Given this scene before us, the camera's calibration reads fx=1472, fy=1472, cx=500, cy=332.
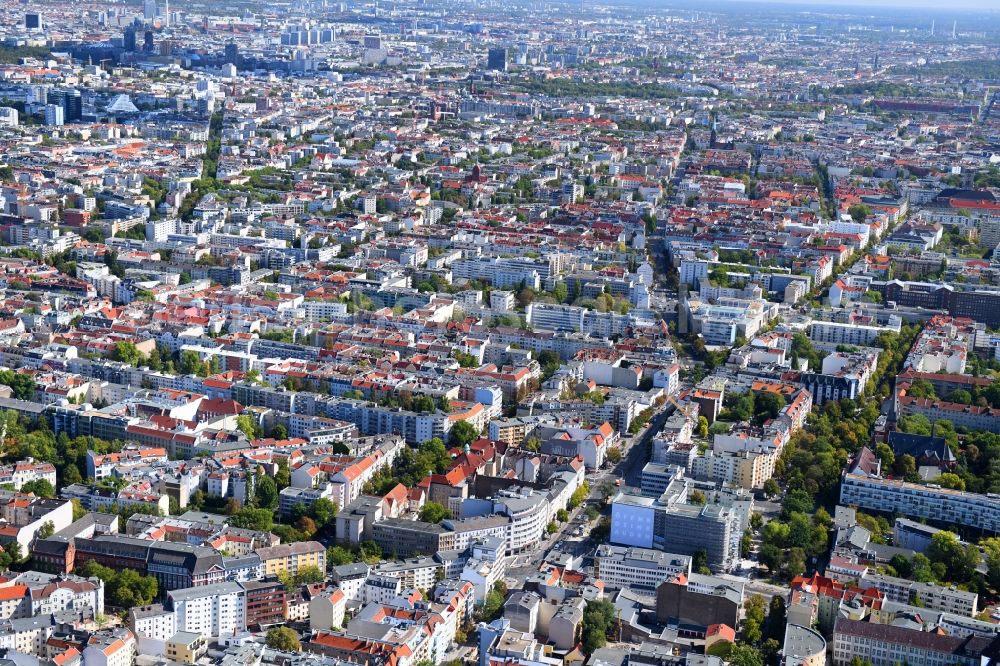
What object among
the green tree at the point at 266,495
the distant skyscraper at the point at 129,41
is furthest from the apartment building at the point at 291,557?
the distant skyscraper at the point at 129,41

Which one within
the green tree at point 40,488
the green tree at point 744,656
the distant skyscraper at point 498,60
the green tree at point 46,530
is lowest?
the green tree at point 40,488

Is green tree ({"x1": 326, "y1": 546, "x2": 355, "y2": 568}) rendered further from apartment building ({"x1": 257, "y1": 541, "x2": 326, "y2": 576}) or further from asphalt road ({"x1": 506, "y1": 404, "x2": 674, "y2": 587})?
asphalt road ({"x1": 506, "y1": 404, "x2": 674, "y2": 587})

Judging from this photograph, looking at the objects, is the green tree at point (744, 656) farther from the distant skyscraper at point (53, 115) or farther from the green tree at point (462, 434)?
the distant skyscraper at point (53, 115)

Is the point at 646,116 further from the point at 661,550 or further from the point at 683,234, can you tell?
the point at 661,550

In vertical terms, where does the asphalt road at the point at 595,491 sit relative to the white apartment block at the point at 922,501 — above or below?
below

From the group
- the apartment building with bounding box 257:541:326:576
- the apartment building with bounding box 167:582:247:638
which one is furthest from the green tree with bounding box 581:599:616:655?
the apartment building with bounding box 167:582:247:638

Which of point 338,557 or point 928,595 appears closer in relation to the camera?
point 928,595

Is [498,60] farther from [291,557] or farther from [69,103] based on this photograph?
[291,557]

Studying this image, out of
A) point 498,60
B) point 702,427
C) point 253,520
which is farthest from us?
point 498,60

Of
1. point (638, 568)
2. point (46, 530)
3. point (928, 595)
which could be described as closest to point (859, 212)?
point (928, 595)
